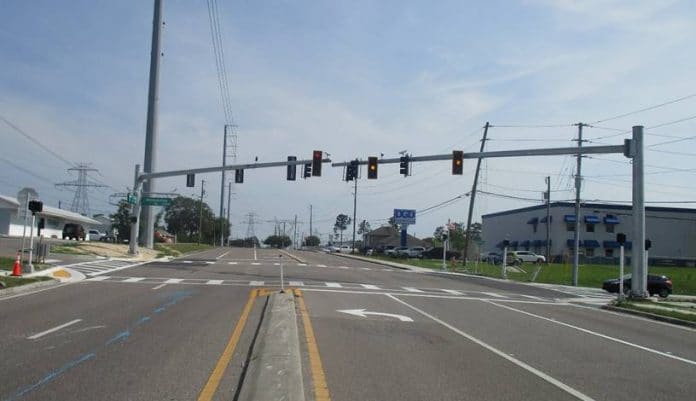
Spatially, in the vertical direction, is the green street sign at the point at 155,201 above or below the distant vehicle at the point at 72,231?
above

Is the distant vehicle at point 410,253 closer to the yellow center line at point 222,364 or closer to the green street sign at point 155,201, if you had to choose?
the green street sign at point 155,201

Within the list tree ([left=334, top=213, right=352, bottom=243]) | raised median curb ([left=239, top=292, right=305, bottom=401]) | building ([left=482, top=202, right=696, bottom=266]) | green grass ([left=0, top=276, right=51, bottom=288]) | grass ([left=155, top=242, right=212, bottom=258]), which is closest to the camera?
raised median curb ([left=239, top=292, right=305, bottom=401])

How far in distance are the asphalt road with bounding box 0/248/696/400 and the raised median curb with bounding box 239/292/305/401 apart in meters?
0.26

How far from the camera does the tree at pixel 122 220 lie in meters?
80.4

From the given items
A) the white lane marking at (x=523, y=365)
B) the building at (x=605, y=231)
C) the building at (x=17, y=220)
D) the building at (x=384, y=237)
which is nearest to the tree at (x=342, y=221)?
the building at (x=384, y=237)

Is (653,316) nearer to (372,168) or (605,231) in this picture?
(372,168)

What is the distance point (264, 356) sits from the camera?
29.1 ft

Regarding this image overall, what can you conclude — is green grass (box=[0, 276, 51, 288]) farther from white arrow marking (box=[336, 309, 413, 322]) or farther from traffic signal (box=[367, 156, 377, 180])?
traffic signal (box=[367, 156, 377, 180])

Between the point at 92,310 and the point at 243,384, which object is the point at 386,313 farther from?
the point at 243,384

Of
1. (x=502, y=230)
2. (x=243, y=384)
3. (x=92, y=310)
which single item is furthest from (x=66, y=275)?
(x=502, y=230)

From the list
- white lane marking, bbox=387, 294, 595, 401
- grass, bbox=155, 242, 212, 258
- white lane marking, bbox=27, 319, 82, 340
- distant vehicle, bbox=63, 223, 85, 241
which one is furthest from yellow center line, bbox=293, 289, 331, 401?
distant vehicle, bbox=63, 223, 85, 241

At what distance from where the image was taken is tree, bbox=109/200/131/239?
80.4 meters

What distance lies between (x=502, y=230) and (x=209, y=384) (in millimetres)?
110532

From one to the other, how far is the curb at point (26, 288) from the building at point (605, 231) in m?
78.7
